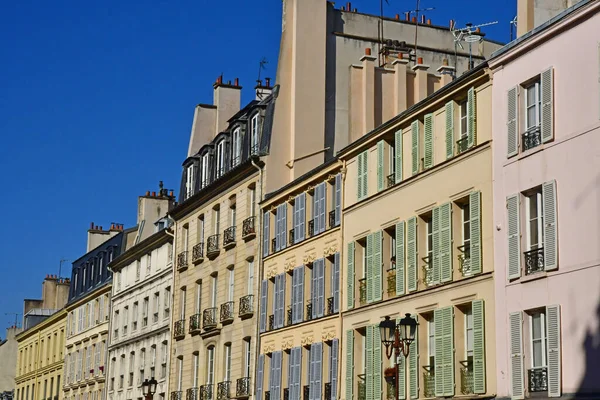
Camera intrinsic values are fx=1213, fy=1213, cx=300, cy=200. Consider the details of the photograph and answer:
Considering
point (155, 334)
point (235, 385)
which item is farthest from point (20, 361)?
point (235, 385)

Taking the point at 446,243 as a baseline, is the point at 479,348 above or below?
below

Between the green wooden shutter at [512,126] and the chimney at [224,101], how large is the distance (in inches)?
1067

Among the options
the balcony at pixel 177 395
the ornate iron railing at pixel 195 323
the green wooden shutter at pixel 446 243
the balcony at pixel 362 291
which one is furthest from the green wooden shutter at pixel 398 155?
the balcony at pixel 177 395

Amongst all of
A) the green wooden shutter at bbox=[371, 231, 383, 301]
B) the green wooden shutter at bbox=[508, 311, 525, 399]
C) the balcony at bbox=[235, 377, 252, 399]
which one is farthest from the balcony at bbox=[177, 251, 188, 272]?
the green wooden shutter at bbox=[508, 311, 525, 399]

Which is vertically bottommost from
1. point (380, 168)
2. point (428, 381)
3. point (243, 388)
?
point (428, 381)

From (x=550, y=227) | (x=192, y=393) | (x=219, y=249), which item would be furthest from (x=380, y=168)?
(x=192, y=393)

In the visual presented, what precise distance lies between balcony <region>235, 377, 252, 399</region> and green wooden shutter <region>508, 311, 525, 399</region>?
17990 mm

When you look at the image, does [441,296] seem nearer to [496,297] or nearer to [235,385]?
[496,297]

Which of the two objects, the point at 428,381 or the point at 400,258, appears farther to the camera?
the point at 400,258

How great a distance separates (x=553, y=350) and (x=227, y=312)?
72.7 feet

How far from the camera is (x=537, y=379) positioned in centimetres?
2481

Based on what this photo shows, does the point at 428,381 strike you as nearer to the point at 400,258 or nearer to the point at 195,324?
the point at 400,258

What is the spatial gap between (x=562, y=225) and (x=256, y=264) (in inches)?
782

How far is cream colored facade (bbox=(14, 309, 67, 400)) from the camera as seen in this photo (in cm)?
7500
